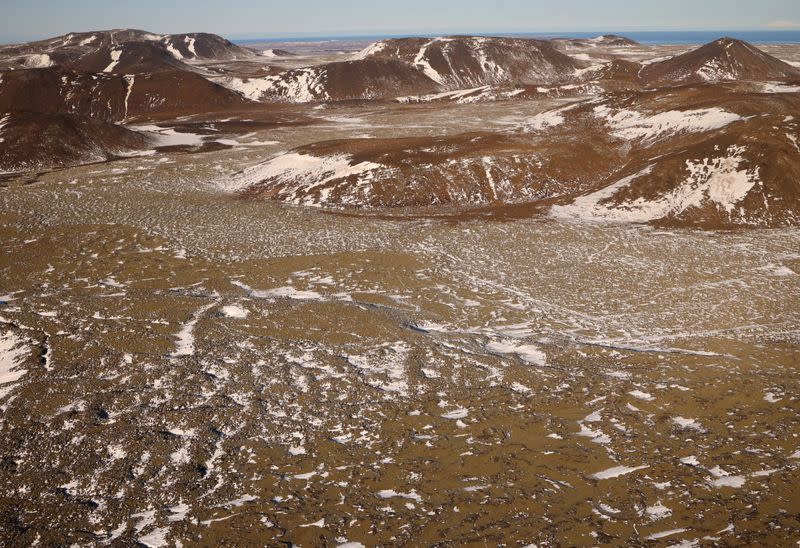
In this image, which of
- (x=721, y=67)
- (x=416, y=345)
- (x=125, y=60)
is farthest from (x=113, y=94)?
(x=721, y=67)

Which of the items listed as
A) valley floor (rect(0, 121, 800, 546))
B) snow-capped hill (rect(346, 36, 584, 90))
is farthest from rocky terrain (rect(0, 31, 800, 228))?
snow-capped hill (rect(346, 36, 584, 90))

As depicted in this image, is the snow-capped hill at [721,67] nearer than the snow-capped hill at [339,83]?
Yes

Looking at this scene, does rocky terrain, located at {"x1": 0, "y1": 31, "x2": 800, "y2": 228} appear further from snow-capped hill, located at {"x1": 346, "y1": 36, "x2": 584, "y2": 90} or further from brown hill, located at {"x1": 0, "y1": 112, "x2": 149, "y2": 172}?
snow-capped hill, located at {"x1": 346, "y1": 36, "x2": 584, "y2": 90}

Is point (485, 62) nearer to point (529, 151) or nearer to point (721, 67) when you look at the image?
point (721, 67)

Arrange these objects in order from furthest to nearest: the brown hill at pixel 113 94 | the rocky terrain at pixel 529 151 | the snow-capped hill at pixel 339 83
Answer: the snow-capped hill at pixel 339 83
the brown hill at pixel 113 94
the rocky terrain at pixel 529 151

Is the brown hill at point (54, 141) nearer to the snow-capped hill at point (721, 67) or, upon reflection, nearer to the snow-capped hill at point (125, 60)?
the snow-capped hill at point (125, 60)

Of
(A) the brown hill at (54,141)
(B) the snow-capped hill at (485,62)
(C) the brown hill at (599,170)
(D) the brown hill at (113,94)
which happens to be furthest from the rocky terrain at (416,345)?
(B) the snow-capped hill at (485,62)

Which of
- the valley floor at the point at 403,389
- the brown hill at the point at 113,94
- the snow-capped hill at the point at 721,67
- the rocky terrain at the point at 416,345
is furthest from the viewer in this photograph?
the snow-capped hill at the point at 721,67
